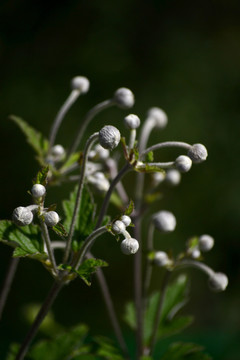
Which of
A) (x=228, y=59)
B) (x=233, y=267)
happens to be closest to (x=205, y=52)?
(x=228, y=59)

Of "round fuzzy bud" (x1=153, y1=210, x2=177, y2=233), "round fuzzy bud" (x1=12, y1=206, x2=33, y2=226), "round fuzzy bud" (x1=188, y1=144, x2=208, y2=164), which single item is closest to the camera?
"round fuzzy bud" (x1=12, y1=206, x2=33, y2=226)

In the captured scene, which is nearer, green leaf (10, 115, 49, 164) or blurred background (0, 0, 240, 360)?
green leaf (10, 115, 49, 164)

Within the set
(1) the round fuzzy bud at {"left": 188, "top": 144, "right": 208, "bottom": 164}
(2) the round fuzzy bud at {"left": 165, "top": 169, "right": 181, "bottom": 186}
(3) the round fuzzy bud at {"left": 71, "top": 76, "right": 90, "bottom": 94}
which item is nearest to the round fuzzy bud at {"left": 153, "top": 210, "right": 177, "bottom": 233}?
(1) the round fuzzy bud at {"left": 188, "top": 144, "right": 208, "bottom": 164}

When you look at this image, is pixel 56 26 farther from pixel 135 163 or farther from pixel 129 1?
pixel 135 163

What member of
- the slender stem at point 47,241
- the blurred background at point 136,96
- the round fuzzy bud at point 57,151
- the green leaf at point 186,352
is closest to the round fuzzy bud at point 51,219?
the slender stem at point 47,241

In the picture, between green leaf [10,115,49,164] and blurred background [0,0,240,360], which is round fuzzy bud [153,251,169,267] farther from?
blurred background [0,0,240,360]

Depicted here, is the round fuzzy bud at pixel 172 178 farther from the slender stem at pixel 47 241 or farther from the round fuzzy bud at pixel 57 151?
the slender stem at pixel 47 241
